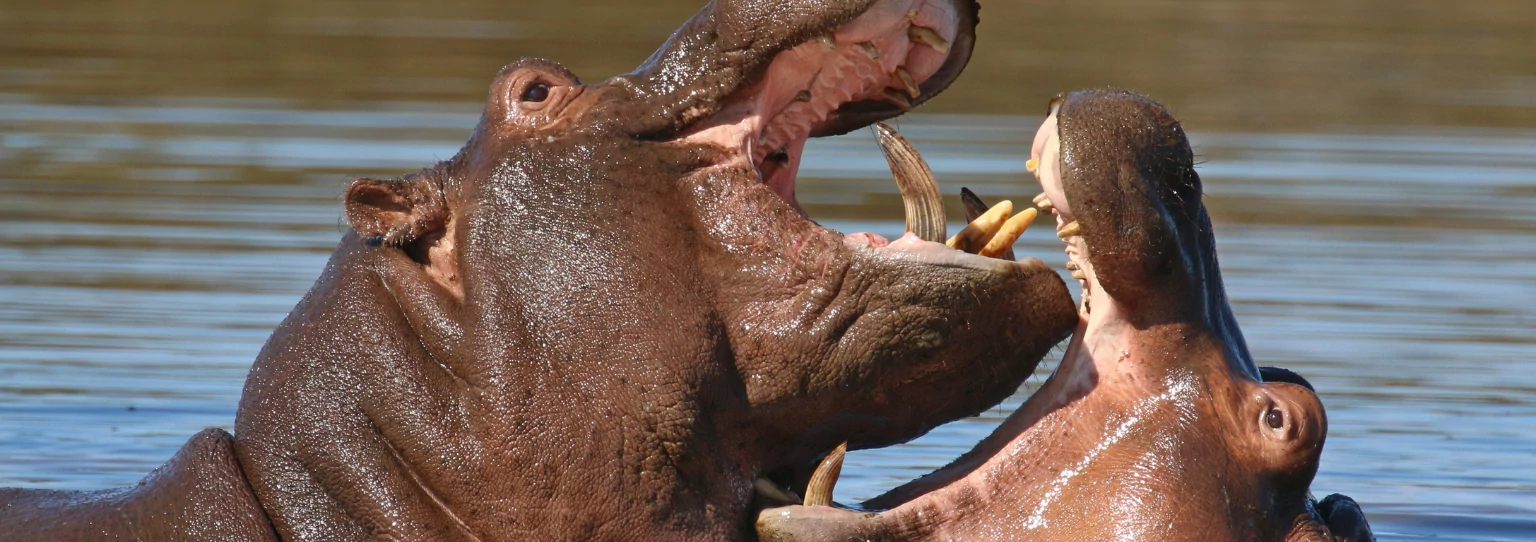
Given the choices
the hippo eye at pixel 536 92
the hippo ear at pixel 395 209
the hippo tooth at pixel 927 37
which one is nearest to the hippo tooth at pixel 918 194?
the hippo tooth at pixel 927 37

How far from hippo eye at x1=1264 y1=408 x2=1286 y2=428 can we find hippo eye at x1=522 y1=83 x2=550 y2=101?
1.73 metres

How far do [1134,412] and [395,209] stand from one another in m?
1.68

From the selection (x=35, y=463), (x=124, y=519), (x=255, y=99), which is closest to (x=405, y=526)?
(x=124, y=519)

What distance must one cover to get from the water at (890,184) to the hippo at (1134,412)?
149 cm

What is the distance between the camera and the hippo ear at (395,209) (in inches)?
205

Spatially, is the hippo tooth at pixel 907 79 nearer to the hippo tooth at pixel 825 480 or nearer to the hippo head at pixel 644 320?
the hippo head at pixel 644 320

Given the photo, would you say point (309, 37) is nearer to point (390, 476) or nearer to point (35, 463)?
point (35, 463)

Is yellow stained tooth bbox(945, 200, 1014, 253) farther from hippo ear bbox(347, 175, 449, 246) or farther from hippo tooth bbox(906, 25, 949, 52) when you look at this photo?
hippo ear bbox(347, 175, 449, 246)

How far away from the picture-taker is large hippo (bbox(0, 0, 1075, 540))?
4965mm

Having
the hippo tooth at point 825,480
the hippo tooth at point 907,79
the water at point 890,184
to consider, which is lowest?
the water at point 890,184

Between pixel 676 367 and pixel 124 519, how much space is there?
1255 mm

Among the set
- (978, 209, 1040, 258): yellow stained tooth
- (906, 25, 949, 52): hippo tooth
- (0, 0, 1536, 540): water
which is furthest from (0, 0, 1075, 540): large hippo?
(0, 0, 1536, 540): water

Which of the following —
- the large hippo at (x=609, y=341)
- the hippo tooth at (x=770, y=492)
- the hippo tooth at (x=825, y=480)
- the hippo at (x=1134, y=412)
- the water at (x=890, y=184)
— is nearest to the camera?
the hippo at (x=1134, y=412)

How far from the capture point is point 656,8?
86.2 ft
